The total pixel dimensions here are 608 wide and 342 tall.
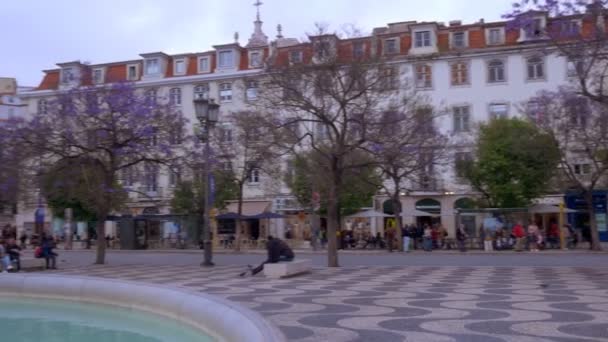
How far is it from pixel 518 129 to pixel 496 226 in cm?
687

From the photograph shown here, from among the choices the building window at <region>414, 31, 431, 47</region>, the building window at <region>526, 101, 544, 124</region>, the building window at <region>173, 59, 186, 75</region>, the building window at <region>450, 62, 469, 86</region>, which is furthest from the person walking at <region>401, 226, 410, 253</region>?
the building window at <region>173, 59, 186, 75</region>

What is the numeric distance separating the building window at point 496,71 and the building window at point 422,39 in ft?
15.4

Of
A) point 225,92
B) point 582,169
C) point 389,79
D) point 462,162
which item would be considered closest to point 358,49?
point 389,79

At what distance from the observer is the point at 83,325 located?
13.1 meters

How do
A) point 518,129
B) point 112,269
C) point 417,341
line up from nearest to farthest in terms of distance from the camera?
1. point 417,341
2. point 112,269
3. point 518,129

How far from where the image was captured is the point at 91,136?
26.9 metres

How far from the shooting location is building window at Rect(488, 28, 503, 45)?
5056cm

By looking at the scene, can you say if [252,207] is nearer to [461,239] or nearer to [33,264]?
[461,239]

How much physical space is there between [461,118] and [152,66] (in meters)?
26.3

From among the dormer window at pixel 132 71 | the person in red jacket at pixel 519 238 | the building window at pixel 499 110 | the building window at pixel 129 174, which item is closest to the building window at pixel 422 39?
the building window at pixel 499 110

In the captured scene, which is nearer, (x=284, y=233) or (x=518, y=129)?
(x=518, y=129)

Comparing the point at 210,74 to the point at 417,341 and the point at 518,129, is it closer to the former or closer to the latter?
the point at 518,129

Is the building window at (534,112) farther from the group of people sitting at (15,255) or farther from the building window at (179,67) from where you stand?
the building window at (179,67)

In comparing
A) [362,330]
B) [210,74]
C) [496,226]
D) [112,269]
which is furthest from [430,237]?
[362,330]
